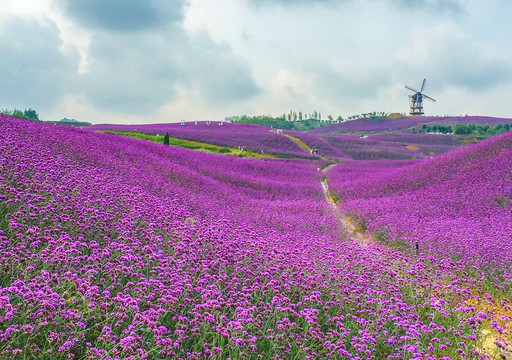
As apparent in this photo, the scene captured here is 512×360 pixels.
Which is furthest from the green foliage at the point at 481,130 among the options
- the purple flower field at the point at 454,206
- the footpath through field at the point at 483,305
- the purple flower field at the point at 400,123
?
the footpath through field at the point at 483,305

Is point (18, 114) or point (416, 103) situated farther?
point (416, 103)

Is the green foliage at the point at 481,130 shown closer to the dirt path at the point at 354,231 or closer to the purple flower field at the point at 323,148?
the purple flower field at the point at 323,148

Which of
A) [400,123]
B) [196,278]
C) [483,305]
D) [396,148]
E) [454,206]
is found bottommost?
[483,305]

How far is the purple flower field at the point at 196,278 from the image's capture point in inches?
156

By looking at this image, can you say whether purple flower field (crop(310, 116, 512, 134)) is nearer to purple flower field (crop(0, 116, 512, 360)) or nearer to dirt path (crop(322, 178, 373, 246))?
dirt path (crop(322, 178, 373, 246))

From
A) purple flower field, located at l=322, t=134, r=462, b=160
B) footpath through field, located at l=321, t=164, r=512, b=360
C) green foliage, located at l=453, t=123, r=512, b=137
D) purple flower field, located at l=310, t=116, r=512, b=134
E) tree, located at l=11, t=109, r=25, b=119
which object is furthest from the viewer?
purple flower field, located at l=310, t=116, r=512, b=134

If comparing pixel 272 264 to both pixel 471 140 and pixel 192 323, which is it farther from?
pixel 471 140

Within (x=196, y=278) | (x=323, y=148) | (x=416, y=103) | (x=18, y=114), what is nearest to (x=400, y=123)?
(x=416, y=103)

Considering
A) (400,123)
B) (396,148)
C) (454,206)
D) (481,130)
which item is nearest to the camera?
(454,206)

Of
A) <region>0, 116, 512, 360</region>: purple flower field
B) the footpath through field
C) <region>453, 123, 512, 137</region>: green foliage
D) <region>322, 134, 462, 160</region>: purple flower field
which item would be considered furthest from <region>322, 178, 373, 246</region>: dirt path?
<region>453, 123, 512, 137</region>: green foliage

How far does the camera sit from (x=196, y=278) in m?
5.88

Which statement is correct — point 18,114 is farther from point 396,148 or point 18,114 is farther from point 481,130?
point 481,130

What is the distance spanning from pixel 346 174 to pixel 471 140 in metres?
49.2

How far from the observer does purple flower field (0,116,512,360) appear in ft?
13.0
